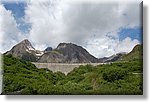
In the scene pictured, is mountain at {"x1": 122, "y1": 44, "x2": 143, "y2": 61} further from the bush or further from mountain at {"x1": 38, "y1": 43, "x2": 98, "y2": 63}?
mountain at {"x1": 38, "y1": 43, "x2": 98, "y2": 63}

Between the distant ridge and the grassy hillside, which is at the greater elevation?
the distant ridge

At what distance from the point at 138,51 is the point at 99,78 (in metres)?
0.36

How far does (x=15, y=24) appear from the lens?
8.80ft

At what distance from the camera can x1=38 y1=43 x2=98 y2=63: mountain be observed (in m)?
2.67

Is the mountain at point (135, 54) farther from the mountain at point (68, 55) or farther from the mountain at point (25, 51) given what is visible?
the mountain at point (25, 51)

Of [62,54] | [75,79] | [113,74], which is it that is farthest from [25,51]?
[113,74]

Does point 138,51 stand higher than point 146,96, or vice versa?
point 138,51

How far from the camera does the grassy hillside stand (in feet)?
8.66

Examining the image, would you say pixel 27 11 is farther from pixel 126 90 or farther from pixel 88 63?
pixel 126 90

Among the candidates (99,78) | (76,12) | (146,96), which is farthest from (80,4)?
(146,96)

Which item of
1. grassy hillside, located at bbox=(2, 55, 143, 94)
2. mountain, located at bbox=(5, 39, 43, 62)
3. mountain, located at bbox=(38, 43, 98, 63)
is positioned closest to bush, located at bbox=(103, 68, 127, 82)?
grassy hillside, located at bbox=(2, 55, 143, 94)

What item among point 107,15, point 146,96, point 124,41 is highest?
point 107,15

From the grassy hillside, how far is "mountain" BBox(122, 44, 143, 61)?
3cm

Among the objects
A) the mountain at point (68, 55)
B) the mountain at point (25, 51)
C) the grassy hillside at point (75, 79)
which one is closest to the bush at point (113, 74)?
the grassy hillside at point (75, 79)
